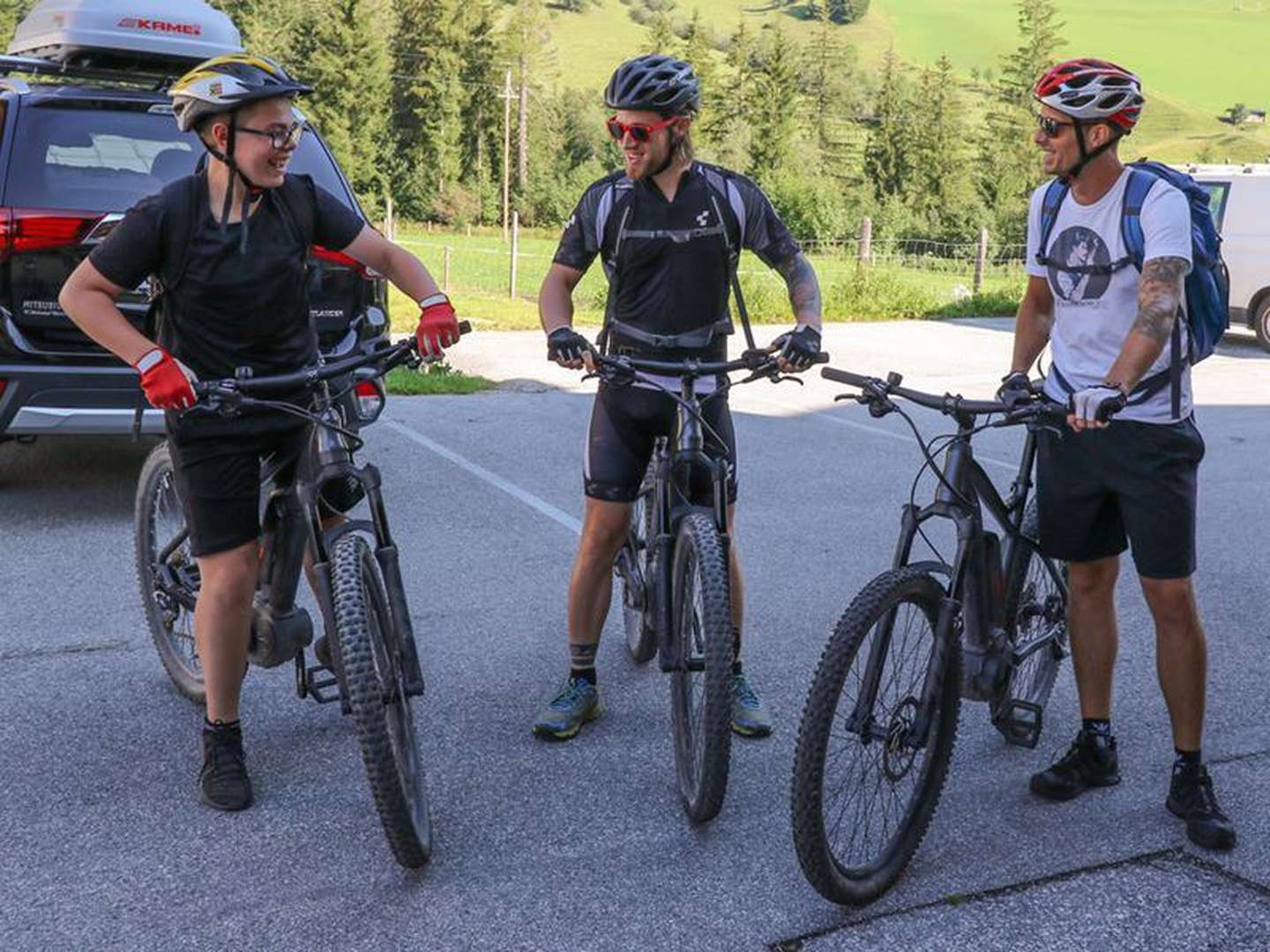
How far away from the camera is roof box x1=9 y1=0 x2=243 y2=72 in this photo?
22.7ft

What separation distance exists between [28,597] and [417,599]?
150 centimetres

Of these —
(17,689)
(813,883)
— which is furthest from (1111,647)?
(17,689)

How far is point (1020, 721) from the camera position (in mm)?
3922

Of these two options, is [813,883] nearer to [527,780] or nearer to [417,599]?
[527,780]

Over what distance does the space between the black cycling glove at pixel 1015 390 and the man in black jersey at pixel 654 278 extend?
1.81 ft

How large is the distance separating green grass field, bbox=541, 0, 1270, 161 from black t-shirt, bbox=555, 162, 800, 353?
89.1 metres

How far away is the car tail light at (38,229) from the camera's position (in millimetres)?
6027

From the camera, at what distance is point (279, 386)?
3.56m

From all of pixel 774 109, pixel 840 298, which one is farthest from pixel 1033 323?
pixel 774 109

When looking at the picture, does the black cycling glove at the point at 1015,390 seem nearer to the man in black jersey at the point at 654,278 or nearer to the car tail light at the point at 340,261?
the man in black jersey at the point at 654,278

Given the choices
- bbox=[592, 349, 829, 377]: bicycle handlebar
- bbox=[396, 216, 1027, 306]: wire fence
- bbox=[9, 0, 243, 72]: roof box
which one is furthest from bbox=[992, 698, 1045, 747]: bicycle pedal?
bbox=[396, 216, 1027, 306]: wire fence

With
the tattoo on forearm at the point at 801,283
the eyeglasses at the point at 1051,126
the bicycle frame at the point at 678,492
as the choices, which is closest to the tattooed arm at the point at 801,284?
the tattoo on forearm at the point at 801,283

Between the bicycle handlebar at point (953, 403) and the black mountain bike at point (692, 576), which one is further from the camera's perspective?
the black mountain bike at point (692, 576)

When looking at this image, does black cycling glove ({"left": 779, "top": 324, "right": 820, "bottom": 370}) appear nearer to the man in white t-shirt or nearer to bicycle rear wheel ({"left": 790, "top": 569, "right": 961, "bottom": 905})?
the man in white t-shirt
